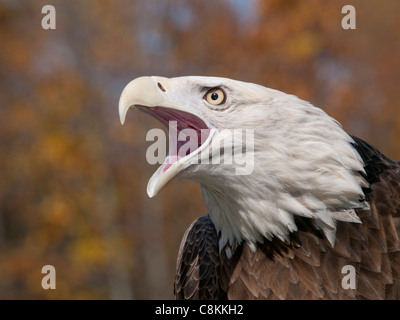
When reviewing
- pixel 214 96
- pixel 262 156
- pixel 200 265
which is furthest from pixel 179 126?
pixel 200 265

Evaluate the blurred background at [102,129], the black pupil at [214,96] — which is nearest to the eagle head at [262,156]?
the black pupil at [214,96]

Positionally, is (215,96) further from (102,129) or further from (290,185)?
(102,129)

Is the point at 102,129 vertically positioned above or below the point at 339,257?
above

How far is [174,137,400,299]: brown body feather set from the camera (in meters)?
2.19

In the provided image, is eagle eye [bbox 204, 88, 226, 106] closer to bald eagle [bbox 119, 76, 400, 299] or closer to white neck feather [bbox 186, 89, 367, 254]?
bald eagle [bbox 119, 76, 400, 299]

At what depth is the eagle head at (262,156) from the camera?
218 centimetres

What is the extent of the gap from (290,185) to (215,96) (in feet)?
1.97

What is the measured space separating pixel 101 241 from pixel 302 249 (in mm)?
13814

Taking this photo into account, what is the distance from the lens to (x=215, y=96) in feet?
7.59

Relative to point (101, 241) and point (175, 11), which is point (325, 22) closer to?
point (175, 11)

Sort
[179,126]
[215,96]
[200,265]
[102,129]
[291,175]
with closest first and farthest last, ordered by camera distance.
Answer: [291,175]
[215,96]
[179,126]
[200,265]
[102,129]

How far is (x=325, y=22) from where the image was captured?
11.9 metres

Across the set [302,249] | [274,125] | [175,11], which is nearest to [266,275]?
[302,249]

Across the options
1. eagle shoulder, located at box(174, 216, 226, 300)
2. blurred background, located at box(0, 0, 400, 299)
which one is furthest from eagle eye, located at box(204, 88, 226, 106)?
blurred background, located at box(0, 0, 400, 299)
